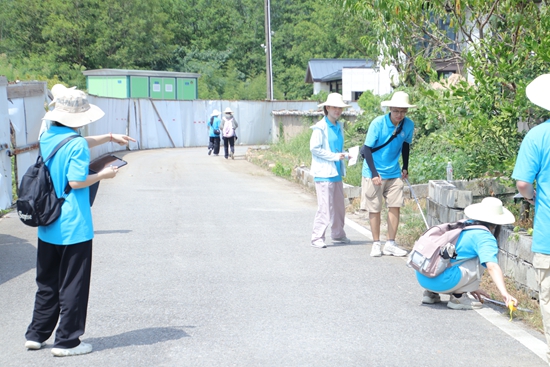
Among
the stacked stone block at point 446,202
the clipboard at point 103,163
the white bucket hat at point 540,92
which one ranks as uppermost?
the white bucket hat at point 540,92

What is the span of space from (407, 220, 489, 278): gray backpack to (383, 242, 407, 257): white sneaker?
7.75ft

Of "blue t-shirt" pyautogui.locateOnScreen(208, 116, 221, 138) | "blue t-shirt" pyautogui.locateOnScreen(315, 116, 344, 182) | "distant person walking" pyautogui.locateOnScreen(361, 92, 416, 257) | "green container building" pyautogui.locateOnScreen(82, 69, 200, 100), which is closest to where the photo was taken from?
"distant person walking" pyautogui.locateOnScreen(361, 92, 416, 257)

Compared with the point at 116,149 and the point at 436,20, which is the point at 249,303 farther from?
the point at 116,149

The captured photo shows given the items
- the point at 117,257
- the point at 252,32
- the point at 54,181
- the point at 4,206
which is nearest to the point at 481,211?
the point at 54,181

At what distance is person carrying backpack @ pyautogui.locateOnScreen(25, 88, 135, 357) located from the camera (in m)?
5.01

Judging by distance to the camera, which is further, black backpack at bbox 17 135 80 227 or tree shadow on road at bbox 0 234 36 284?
tree shadow on road at bbox 0 234 36 284

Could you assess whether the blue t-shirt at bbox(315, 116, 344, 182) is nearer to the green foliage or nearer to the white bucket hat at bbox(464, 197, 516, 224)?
the white bucket hat at bbox(464, 197, 516, 224)

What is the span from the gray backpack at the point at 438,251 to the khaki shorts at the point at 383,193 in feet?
7.86

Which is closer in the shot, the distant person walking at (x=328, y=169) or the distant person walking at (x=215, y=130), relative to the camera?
the distant person walking at (x=328, y=169)

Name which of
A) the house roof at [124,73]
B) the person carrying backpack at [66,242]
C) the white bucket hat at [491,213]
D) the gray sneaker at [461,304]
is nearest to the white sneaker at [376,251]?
the gray sneaker at [461,304]

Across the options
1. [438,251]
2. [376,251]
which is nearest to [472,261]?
[438,251]

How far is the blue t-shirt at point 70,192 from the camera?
499cm

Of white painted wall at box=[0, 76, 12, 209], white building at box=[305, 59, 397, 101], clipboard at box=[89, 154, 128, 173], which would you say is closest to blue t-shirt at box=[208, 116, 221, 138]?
white building at box=[305, 59, 397, 101]

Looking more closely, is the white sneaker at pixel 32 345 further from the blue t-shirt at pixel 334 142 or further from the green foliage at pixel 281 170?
the green foliage at pixel 281 170
